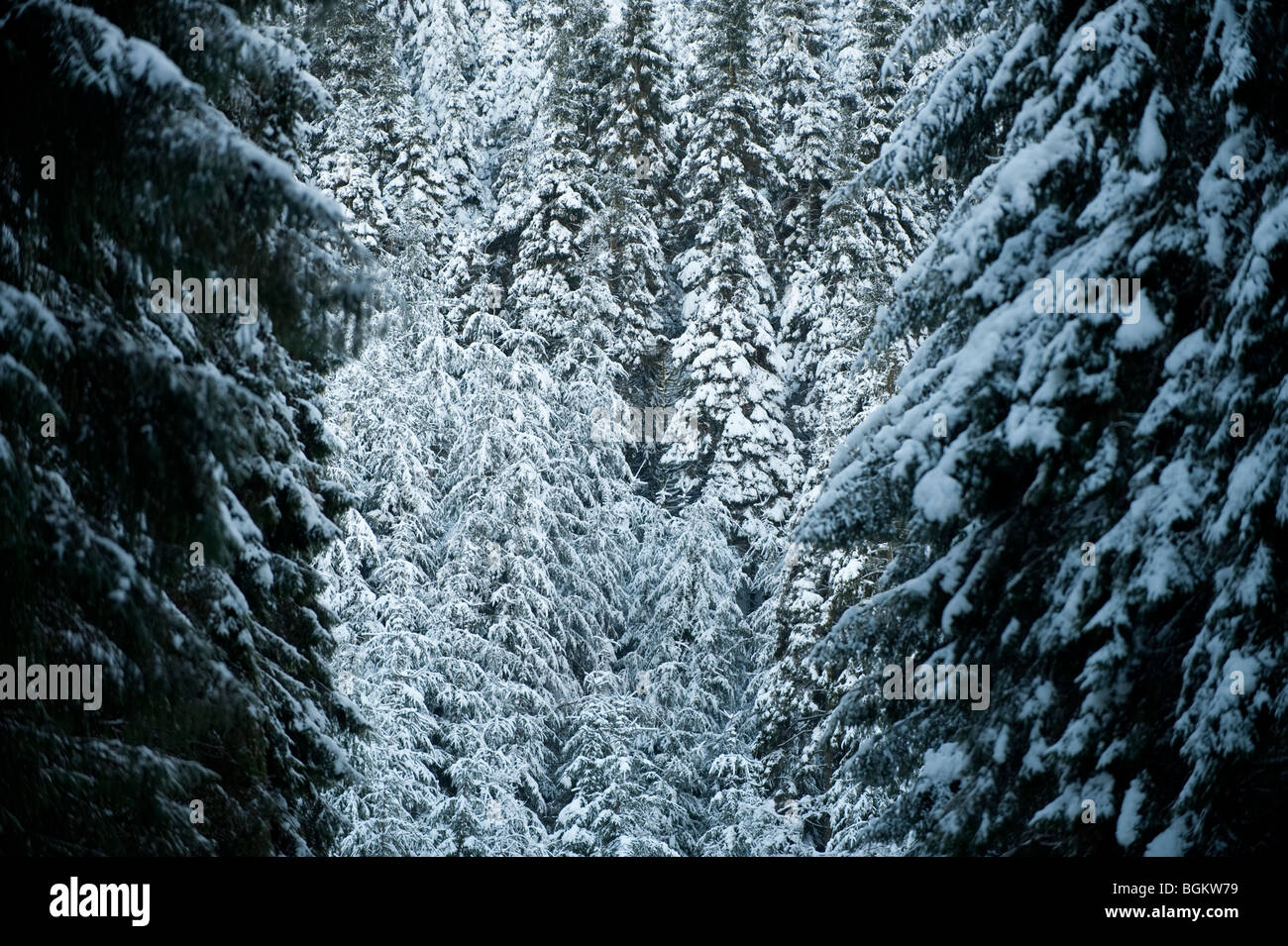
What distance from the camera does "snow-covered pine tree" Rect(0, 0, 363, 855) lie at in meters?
4.28

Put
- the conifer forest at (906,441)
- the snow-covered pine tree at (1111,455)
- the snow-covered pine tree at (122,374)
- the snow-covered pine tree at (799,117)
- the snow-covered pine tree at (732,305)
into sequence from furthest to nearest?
1. the snow-covered pine tree at (799,117)
2. the snow-covered pine tree at (732,305)
3. the snow-covered pine tree at (1111,455)
4. the conifer forest at (906,441)
5. the snow-covered pine tree at (122,374)

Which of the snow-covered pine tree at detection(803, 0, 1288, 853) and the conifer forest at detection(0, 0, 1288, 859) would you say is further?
the snow-covered pine tree at detection(803, 0, 1288, 853)

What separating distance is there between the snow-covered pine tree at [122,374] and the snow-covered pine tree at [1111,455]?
144 inches

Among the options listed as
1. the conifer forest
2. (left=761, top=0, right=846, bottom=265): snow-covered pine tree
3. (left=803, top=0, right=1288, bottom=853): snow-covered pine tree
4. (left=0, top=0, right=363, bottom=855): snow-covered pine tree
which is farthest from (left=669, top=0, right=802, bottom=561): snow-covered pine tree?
(left=0, top=0, right=363, bottom=855): snow-covered pine tree

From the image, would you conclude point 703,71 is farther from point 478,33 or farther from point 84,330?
point 84,330

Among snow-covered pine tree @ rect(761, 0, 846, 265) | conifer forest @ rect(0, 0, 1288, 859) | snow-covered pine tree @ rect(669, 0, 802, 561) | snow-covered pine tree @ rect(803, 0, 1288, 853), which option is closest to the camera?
conifer forest @ rect(0, 0, 1288, 859)

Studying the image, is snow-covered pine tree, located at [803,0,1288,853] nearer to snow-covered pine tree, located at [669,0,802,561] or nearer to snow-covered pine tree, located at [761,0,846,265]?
snow-covered pine tree, located at [669,0,802,561]

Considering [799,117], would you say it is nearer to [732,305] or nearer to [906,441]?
[732,305]

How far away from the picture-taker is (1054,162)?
20.0 ft

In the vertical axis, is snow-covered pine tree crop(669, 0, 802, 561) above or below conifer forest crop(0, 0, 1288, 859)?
above

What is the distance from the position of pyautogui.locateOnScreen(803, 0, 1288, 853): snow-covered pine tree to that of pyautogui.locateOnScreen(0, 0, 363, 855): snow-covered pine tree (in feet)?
12.0

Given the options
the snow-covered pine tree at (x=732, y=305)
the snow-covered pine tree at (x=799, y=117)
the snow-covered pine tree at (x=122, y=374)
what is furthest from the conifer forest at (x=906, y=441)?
the snow-covered pine tree at (x=799, y=117)

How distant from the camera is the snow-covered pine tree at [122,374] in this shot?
4277 millimetres

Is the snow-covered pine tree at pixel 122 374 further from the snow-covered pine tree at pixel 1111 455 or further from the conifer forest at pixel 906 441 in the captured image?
the snow-covered pine tree at pixel 1111 455
